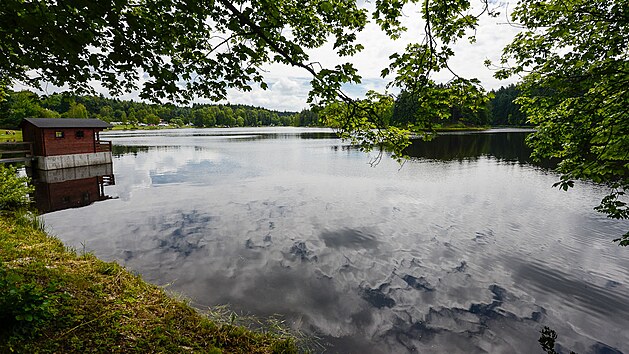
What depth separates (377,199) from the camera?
19.9 m

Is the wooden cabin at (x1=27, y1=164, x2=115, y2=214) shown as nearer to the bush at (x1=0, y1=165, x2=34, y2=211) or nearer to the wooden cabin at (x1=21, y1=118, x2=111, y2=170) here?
the wooden cabin at (x1=21, y1=118, x2=111, y2=170)

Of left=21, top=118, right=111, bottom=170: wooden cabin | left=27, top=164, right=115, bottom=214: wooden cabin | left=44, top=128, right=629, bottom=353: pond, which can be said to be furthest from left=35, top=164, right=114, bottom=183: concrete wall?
left=44, top=128, right=629, bottom=353: pond

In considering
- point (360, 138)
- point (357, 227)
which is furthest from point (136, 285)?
point (357, 227)

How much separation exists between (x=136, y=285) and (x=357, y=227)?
9.89 m

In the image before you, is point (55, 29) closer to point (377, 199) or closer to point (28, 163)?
point (377, 199)

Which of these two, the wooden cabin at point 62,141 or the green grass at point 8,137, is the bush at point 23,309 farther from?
the green grass at point 8,137

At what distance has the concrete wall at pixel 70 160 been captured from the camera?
28953 millimetres

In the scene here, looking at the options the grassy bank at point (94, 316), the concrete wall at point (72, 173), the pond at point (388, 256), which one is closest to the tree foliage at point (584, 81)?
the pond at point (388, 256)

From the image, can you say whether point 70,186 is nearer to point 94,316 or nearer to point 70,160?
point 70,160

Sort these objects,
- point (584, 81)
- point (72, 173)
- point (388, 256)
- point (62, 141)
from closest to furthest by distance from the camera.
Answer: point (584, 81) < point (388, 256) < point (72, 173) < point (62, 141)

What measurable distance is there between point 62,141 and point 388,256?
113 feet

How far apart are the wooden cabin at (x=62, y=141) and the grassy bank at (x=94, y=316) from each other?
1045 inches

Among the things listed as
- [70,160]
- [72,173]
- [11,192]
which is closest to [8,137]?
[70,160]

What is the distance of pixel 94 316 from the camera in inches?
222
